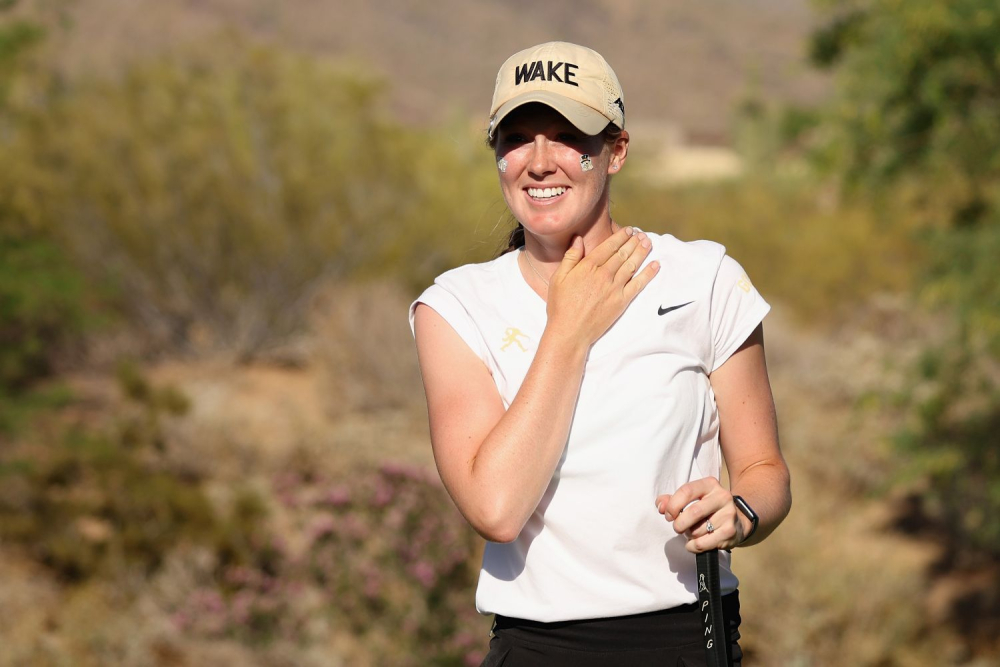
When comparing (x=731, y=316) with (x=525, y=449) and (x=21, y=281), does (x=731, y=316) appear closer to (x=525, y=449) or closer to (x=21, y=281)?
(x=525, y=449)

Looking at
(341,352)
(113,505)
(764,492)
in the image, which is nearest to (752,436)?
(764,492)

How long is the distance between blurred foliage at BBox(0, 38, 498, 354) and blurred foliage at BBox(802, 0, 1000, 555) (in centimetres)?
684

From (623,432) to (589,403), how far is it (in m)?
0.08

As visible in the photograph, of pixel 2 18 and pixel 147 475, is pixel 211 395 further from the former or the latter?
pixel 2 18

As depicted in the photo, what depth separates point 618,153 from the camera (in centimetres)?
194

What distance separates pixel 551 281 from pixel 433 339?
22 centimetres

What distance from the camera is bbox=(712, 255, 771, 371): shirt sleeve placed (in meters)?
1.83

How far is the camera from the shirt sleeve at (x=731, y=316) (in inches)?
72.1

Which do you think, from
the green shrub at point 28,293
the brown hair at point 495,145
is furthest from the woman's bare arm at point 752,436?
the green shrub at point 28,293

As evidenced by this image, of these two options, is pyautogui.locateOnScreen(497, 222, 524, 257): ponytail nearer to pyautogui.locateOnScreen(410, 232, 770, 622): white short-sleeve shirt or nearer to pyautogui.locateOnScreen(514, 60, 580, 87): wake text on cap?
pyautogui.locateOnScreen(410, 232, 770, 622): white short-sleeve shirt

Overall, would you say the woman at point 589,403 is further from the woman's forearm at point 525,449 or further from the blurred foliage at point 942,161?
the blurred foliage at point 942,161

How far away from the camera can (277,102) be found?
48.2ft

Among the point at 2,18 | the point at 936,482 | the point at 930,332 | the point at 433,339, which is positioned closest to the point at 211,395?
the point at 2,18

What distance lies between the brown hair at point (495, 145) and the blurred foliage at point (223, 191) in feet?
40.4
